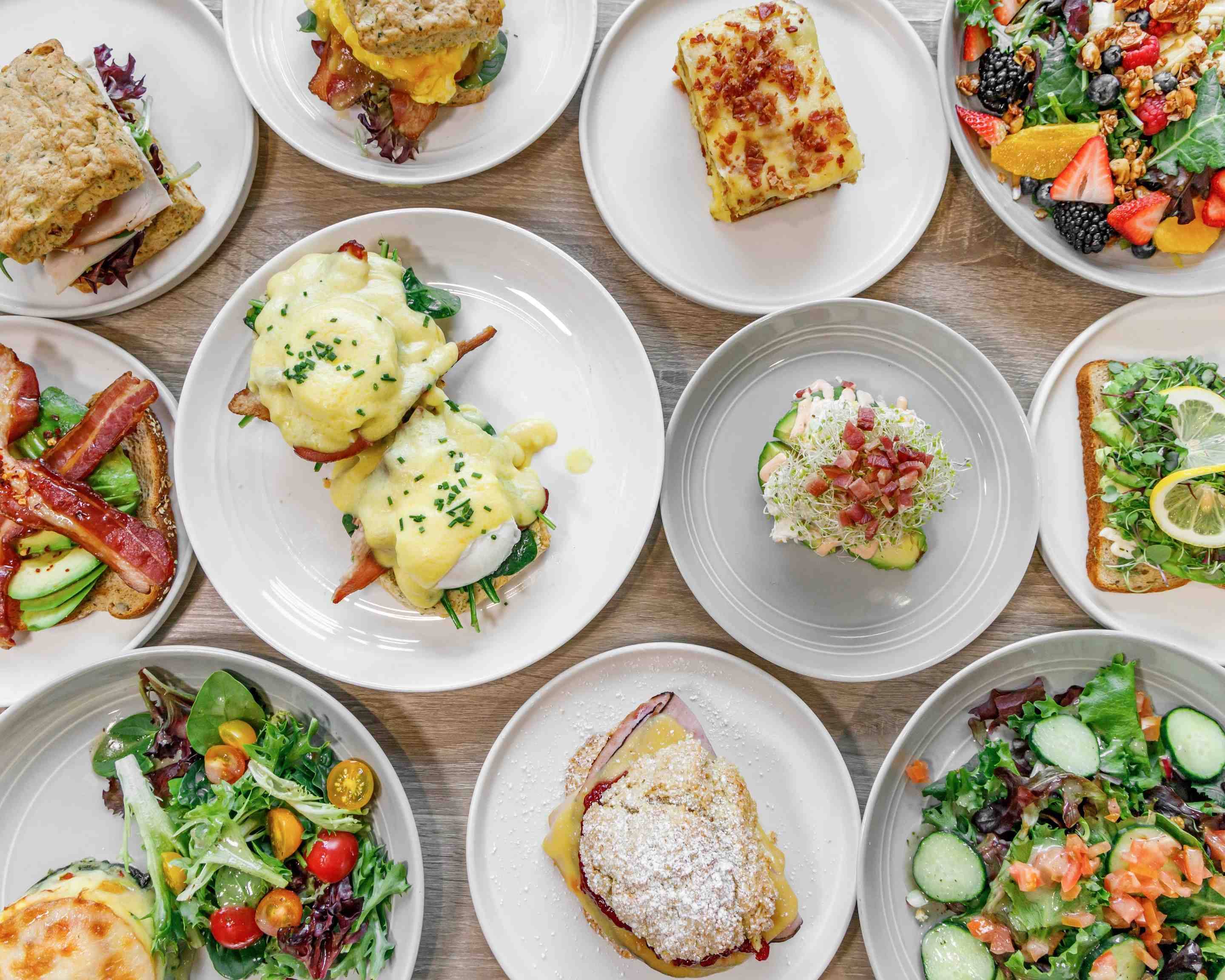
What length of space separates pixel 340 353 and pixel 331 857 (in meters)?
1.88

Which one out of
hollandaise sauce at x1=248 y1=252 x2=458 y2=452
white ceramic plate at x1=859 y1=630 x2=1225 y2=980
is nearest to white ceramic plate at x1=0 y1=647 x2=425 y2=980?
hollandaise sauce at x1=248 y1=252 x2=458 y2=452

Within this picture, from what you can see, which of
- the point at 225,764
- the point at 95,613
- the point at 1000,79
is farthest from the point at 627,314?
the point at 95,613

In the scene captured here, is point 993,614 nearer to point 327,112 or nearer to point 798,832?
point 798,832

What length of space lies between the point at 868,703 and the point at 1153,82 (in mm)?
2681

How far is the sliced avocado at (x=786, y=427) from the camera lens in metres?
3.22

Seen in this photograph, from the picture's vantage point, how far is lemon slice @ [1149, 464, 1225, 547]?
9.97 feet

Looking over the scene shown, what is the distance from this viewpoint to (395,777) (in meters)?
3.07

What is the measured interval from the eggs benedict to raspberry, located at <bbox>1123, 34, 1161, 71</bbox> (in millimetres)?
2734

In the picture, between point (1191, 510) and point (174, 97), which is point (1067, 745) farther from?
point (174, 97)

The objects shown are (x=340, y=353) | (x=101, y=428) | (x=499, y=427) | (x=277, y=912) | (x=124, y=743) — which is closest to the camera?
(x=340, y=353)

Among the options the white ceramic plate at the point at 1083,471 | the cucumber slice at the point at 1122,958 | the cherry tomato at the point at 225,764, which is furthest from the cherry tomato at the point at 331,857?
the white ceramic plate at the point at 1083,471

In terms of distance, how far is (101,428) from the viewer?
3.07 meters

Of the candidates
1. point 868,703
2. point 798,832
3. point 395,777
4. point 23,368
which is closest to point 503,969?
point 395,777

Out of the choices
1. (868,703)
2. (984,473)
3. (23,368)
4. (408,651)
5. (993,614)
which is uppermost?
(23,368)
